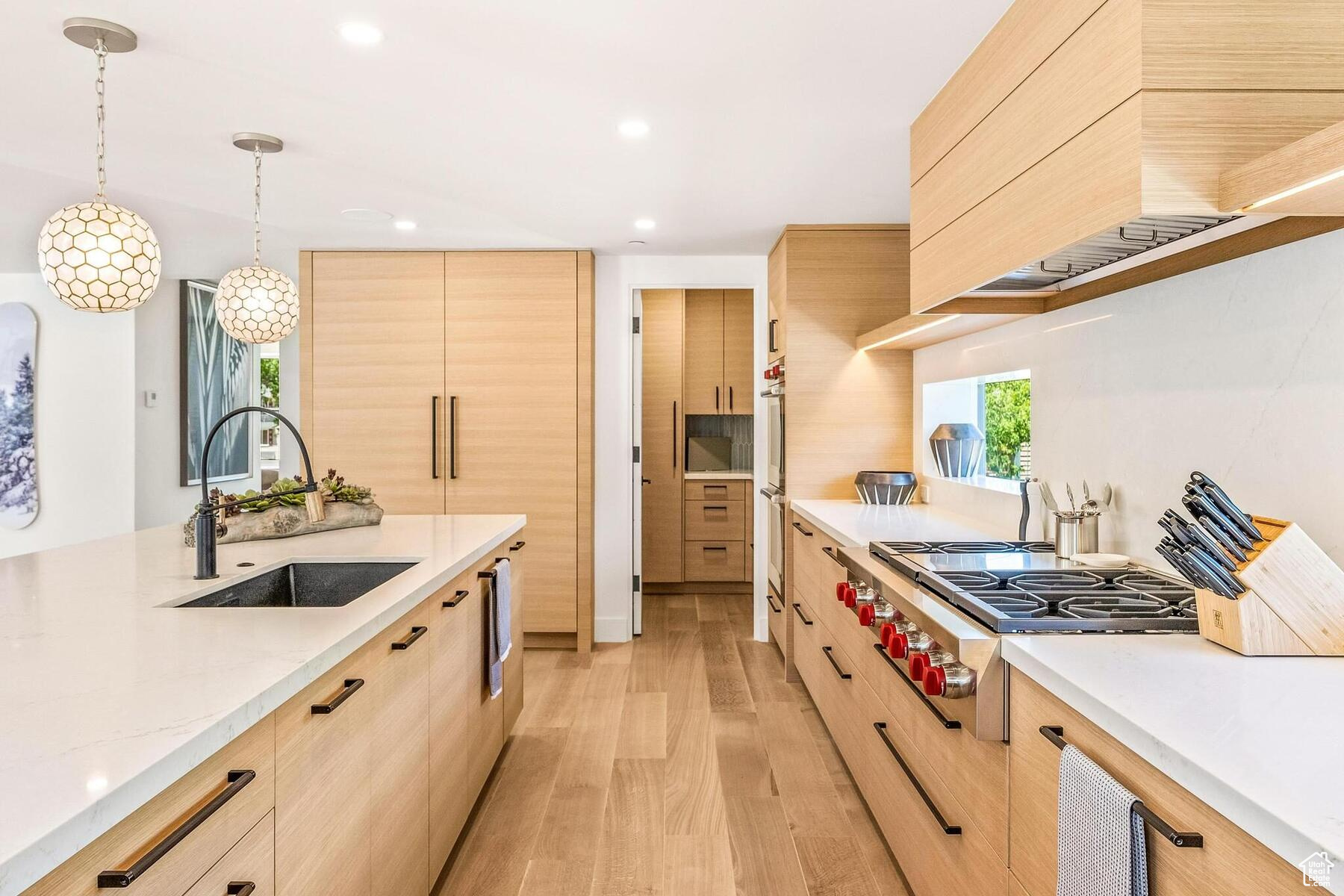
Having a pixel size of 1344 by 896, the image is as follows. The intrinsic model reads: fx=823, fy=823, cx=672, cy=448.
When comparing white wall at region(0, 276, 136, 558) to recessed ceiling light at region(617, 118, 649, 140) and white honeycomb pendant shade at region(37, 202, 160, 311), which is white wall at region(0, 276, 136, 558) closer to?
white honeycomb pendant shade at region(37, 202, 160, 311)

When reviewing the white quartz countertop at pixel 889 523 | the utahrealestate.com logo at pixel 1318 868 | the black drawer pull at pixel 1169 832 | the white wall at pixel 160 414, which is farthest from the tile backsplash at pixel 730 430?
the utahrealestate.com logo at pixel 1318 868

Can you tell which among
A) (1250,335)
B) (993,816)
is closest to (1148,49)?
(1250,335)

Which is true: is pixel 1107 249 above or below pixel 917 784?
above

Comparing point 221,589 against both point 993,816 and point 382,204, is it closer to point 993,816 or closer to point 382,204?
point 993,816

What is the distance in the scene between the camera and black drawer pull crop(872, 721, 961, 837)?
1737mm

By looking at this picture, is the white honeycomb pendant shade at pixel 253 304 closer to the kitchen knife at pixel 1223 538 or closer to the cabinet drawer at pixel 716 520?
the kitchen knife at pixel 1223 538

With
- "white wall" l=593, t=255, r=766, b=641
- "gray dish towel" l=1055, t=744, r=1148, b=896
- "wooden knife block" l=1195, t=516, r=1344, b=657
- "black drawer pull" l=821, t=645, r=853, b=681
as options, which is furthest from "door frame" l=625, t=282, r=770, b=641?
"gray dish towel" l=1055, t=744, r=1148, b=896

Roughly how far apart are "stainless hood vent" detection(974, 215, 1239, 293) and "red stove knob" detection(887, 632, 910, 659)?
0.91 meters

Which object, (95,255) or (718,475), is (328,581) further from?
(718,475)

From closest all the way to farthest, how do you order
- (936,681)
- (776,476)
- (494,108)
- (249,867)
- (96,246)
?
(249,867), (936,681), (96,246), (494,108), (776,476)

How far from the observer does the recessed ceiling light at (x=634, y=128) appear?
107 inches

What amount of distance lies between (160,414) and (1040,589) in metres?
6.12

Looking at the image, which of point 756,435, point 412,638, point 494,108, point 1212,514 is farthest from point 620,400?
point 1212,514

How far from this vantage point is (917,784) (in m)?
1.98
